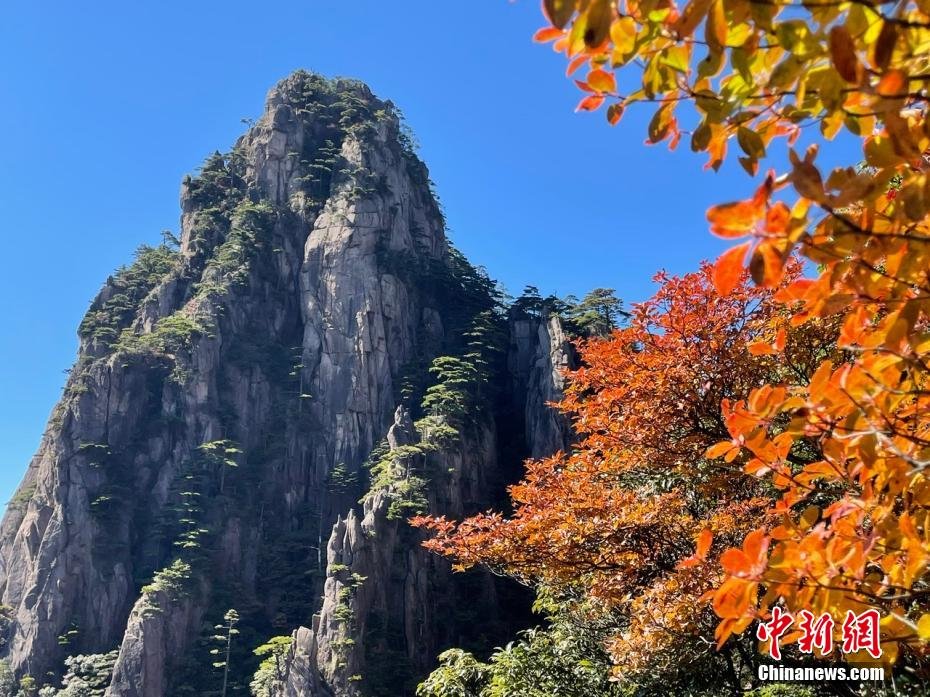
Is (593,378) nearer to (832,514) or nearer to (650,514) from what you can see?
(650,514)

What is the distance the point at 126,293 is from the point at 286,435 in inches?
511

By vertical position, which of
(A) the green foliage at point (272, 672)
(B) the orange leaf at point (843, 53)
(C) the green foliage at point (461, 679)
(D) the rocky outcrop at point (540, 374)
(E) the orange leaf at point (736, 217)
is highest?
(D) the rocky outcrop at point (540, 374)

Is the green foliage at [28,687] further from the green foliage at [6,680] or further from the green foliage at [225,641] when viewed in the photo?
the green foliage at [225,641]

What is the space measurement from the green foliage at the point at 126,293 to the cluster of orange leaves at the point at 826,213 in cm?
3316

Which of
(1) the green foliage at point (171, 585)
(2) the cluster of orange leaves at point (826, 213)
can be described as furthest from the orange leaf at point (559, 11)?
(1) the green foliage at point (171, 585)

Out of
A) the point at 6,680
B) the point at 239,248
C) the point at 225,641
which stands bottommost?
the point at 6,680

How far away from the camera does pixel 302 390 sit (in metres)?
27.3

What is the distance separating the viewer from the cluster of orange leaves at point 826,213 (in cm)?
68

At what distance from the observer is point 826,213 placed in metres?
0.69

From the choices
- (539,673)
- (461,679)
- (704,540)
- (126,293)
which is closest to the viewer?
(704,540)

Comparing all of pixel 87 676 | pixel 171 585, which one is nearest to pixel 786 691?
pixel 171 585

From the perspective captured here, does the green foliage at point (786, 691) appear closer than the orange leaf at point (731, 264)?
No

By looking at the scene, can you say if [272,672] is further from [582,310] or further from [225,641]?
[582,310]

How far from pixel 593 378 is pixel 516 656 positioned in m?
3.34
